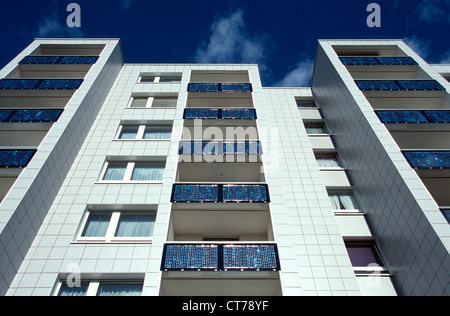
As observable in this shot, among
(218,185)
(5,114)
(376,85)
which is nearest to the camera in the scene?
(218,185)

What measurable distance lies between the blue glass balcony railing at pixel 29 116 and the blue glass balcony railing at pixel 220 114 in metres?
6.61

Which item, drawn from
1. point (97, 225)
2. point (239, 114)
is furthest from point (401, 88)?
point (97, 225)

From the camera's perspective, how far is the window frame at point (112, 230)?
38.4 ft

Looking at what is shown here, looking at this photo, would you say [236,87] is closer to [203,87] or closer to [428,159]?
[203,87]

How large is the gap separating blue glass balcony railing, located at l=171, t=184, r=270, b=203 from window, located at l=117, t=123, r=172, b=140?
193 inches

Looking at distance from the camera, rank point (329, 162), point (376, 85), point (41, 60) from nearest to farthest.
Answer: point (376, 85) < point (329, 162) < point (41, 60)

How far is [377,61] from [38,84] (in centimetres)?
2174

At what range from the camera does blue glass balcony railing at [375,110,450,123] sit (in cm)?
1576

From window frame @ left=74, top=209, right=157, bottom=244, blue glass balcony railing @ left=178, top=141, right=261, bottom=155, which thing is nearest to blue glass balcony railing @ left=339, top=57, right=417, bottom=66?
blue glass balcony railing @ left=178, top=141, right=261, bottom=155

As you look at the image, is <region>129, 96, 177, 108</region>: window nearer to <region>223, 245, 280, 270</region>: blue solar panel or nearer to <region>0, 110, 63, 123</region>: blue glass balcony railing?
<region>0, 110, 63, 123</region>: blue glass balcony railing

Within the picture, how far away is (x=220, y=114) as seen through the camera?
18125mm

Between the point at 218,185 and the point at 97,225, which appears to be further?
the point at 218,185
